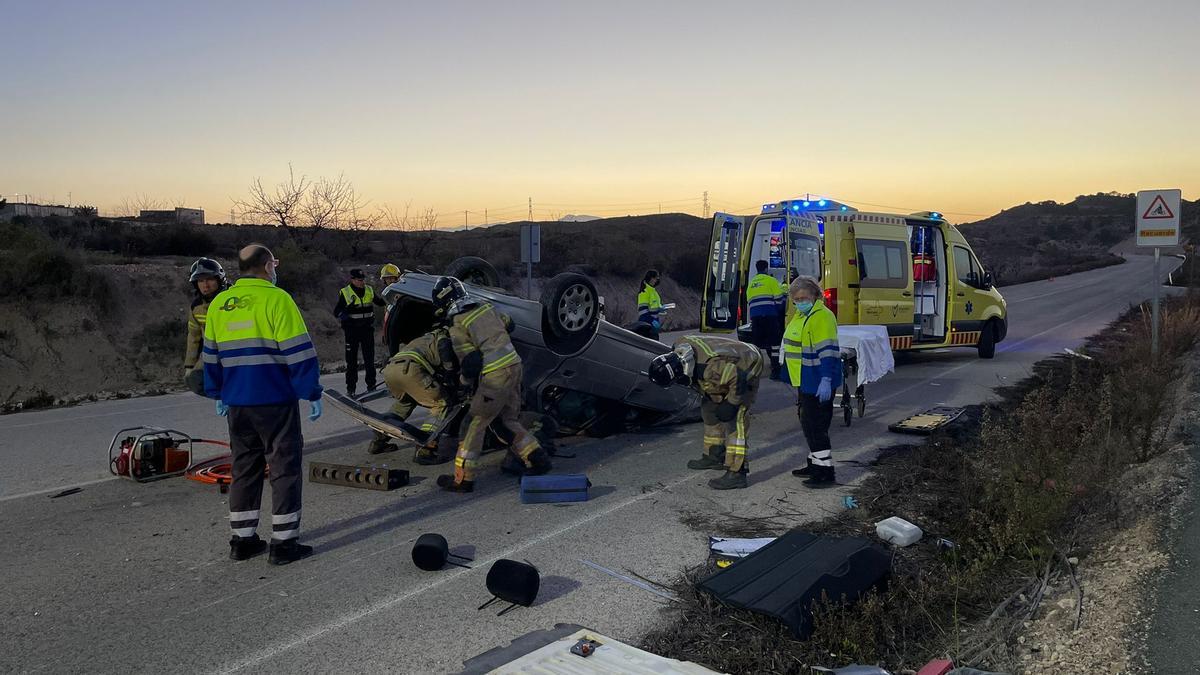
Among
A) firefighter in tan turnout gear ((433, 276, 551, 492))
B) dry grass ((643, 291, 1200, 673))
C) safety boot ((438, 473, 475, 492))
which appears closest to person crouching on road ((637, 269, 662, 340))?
dry grass ((643, 291, 1200, 673))

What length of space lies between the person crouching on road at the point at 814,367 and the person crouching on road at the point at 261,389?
363 cm

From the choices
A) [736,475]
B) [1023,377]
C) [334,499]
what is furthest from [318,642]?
[1023,377]

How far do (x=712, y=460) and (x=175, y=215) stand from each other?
37.6 metres

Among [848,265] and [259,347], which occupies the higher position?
[848,265]

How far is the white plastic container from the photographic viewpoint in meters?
5.01

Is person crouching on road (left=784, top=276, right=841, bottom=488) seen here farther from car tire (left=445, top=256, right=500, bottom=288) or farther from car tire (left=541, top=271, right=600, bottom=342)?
car tire (left=445, top=256, right=500, bottom=288)

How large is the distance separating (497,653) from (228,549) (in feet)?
8.38

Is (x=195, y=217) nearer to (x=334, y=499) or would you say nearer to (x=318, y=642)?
(x=334, y=499)

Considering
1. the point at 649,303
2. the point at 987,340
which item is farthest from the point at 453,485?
the point at 987,340

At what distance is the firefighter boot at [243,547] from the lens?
194 inches

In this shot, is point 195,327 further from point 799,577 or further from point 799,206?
point 799,206

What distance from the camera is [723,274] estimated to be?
12430mm

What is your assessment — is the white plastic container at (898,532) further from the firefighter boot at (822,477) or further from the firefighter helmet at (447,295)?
the firefighter helmet at (447,295)

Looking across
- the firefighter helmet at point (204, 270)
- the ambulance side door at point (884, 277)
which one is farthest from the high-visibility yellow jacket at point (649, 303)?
the firefighter helmet at point (204, 270)
